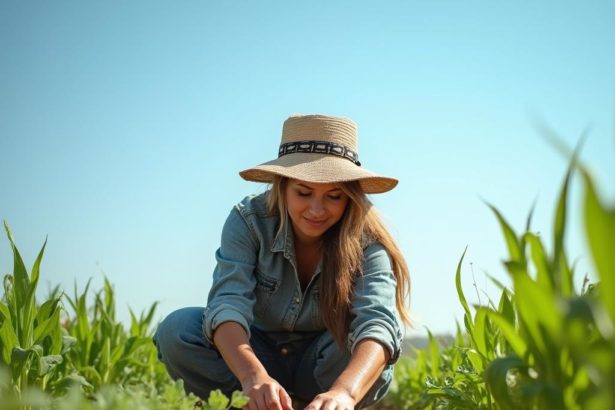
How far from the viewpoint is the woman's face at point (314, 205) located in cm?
259

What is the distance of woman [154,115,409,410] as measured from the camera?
255cm

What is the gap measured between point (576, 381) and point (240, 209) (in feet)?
6.07

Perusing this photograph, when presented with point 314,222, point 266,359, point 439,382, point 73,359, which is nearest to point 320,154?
point 314,222

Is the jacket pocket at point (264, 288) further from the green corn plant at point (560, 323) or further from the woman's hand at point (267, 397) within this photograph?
the green corn plant at point (560, 323)

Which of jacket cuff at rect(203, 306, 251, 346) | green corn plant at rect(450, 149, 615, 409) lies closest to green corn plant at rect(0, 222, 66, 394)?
jacket cuff at rect(203, 306, 251, 346)

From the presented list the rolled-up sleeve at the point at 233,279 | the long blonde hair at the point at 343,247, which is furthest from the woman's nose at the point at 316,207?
the rolled-up sleeve at the point at 233,279

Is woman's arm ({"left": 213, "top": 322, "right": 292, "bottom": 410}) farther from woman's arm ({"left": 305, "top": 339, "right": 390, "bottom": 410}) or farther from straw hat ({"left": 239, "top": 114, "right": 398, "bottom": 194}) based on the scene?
straw hat ({"left": 239, "top": 114, "right": 398, "bottom": 194})

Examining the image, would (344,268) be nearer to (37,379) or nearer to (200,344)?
(200,344)

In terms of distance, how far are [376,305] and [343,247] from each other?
0.29 meters

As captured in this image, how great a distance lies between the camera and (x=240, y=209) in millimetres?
2904

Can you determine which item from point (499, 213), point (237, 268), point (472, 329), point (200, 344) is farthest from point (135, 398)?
point (200, 344)

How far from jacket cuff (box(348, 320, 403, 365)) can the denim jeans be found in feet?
0.97

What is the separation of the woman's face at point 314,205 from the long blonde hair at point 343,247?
54 millimetres

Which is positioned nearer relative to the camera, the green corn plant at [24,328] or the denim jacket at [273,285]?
the green corn plant at [24,328]
